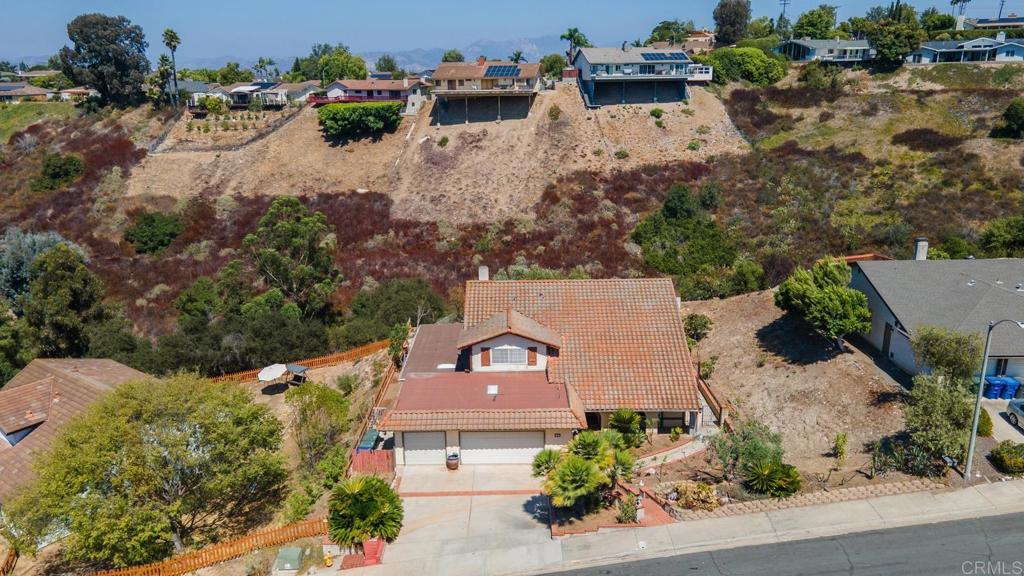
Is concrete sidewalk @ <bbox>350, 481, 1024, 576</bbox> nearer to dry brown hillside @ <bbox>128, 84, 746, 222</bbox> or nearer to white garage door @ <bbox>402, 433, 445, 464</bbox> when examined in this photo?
white garage door @ <bbox>402, 433, 445, 464</bbox>

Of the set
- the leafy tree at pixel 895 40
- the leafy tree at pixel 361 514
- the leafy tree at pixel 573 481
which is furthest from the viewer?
the leafy tree at pixel 895 40

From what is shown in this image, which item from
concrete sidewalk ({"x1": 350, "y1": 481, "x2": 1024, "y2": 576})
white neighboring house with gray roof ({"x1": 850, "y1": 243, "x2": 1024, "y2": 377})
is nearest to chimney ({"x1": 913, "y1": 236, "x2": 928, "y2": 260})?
white neighboring house with gray roof ({"x1": 850, "y1": 243, "x2": 1024, "y2": 377})

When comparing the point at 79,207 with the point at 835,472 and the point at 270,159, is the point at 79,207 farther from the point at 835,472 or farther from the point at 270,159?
the point at 835,472

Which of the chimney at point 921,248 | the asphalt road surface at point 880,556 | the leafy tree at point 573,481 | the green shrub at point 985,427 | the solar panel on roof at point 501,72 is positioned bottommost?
the asphalt road surface at point 880,556

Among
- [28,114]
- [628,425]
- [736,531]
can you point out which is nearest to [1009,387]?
[736,531]

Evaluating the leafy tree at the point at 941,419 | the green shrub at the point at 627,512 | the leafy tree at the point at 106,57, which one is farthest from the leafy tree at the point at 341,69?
the leafy tree at the point at 941,419

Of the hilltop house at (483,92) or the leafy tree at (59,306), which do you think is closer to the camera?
the leafy tree at (59,306)

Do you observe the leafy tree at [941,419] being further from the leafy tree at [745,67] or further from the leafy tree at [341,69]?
the leafy tree at [341,69]
